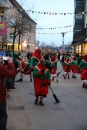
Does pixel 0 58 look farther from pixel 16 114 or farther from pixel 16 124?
pixel 16 114

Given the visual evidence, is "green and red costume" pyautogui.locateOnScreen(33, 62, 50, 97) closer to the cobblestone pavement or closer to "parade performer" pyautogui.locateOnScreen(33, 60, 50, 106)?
"parade performer" pyautogui.locateOnScreen(33, 60, 50, 106)

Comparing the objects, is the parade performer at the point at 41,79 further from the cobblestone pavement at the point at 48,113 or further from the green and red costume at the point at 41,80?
the cobblestone pavement at the point at 48,113

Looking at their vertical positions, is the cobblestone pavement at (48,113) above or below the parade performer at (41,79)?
below

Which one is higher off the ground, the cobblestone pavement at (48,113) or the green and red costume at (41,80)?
the green and red costume at (41,80)

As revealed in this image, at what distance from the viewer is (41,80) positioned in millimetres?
9609

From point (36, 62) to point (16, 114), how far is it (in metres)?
2.62

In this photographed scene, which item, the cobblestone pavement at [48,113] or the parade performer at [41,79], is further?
the parade performer at [41,79]

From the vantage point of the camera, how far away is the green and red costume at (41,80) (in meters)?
9.53

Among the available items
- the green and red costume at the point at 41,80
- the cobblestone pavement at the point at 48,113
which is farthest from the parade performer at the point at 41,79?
the cobblestone pavement at the point at 48,113

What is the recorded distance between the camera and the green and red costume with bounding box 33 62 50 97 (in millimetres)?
9528

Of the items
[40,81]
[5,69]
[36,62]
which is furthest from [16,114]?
[5,69]

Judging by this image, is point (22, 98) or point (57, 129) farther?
point (22, 98)

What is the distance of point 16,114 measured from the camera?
26.9ft

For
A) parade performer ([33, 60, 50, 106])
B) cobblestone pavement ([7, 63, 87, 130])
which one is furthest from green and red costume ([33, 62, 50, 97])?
cobblestone pavement ([7, 63, 87, 130])
